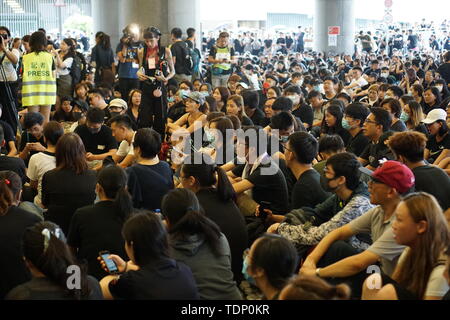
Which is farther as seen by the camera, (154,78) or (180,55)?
(180,55)

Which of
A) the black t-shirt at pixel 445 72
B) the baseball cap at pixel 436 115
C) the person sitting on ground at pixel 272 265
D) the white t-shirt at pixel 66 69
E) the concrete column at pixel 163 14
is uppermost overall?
the concrete column at pixel 163 14

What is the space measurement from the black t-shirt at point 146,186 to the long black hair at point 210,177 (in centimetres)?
66

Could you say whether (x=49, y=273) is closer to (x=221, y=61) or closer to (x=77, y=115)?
(x=77, y=115)

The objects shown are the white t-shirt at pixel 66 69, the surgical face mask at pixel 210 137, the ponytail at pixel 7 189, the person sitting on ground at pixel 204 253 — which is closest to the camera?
the person sitting on ground at pixel 204 253

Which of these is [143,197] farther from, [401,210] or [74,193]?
[401,210]

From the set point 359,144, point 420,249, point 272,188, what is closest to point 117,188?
point 272,188

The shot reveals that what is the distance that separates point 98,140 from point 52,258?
13.3 ft

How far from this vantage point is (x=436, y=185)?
4.69 meters

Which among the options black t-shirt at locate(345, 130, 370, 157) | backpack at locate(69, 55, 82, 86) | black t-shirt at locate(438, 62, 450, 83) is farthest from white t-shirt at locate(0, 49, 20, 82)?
black t-shirt at locate(438, 62, 450, 83)

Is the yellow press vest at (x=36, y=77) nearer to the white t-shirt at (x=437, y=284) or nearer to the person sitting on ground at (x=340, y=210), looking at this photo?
the person sitting on ground at (x=340, y=210)

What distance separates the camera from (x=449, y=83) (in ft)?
46.9

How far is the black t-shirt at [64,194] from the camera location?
194 inches

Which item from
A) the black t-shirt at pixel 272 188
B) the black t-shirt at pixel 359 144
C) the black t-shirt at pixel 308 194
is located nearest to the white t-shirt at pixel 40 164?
the black t-shirt at pixel 272 188

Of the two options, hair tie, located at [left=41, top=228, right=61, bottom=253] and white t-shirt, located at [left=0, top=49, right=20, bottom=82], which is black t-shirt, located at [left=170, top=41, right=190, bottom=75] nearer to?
white t-shirt, located at [left=0, top=49, right=20, bottom=82]
